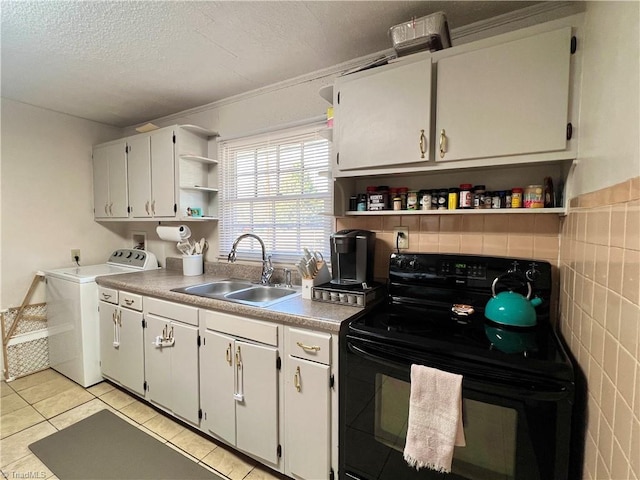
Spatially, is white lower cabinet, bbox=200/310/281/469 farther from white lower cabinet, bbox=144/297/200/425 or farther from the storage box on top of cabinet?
the storage box on top of cabinet

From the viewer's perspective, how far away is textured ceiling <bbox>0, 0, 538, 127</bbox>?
1.46 meters

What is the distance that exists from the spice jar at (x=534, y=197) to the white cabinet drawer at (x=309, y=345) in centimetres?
111

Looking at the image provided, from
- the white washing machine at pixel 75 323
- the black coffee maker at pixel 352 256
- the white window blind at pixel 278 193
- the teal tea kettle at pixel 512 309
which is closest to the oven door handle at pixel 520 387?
the teal tea kettle at pixel 512 309

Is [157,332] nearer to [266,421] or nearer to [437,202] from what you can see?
[266,421]

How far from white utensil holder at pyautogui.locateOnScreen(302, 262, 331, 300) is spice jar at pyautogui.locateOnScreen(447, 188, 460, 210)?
0.80 m

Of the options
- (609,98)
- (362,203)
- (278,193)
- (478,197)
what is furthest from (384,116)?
(278,193)

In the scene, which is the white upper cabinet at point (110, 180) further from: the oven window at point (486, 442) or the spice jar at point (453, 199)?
the oven window at point (486, 442)

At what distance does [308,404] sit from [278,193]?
154 centimetres

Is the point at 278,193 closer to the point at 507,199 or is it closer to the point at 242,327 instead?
the point at 242,327

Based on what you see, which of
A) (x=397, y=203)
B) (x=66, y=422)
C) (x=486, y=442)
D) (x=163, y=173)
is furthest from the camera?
(x=163, y=173)

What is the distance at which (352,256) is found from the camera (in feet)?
5.82

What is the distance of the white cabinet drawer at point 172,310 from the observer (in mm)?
1827

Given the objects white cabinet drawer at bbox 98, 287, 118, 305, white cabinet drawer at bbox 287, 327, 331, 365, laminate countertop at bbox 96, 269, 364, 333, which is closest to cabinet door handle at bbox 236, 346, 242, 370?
laminate countertop at bbox 96, 269, 364, 333

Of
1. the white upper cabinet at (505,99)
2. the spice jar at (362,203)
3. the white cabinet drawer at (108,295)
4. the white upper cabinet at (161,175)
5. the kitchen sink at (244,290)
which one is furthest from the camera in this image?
the white upper cabinet at (161,175)
